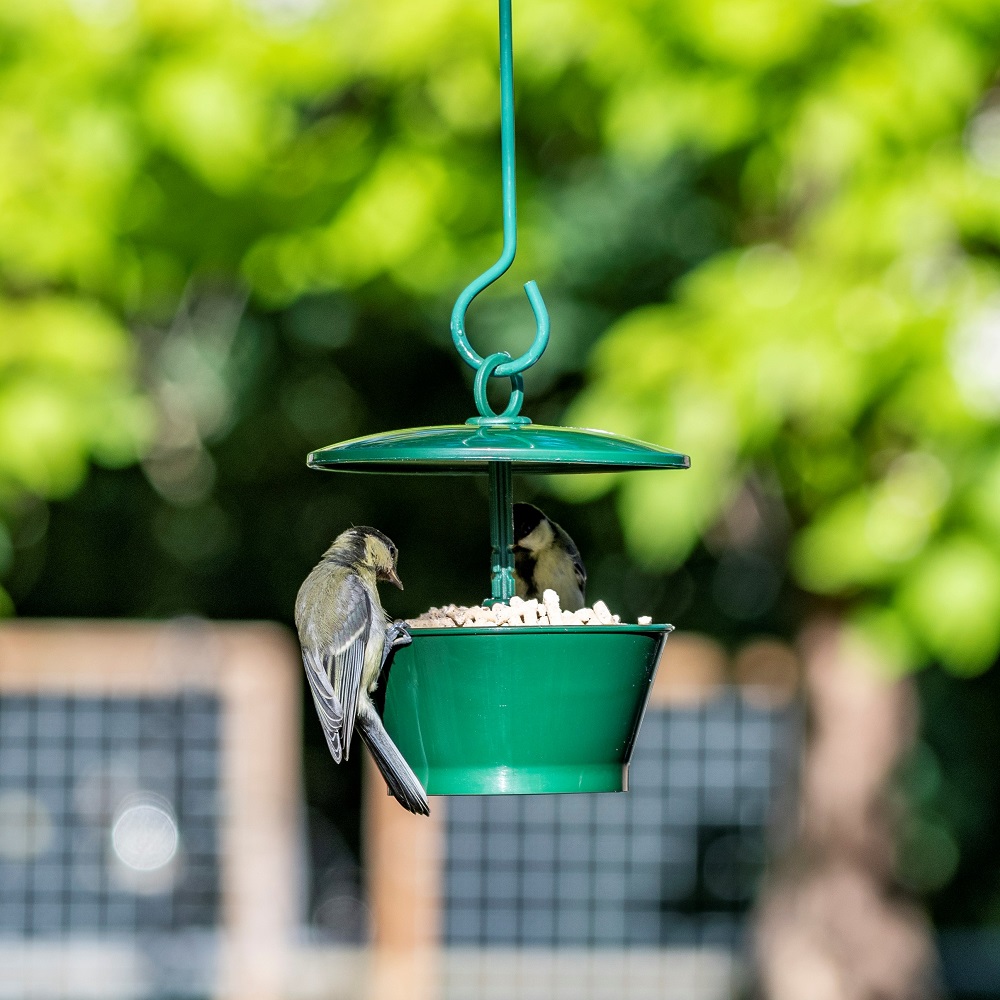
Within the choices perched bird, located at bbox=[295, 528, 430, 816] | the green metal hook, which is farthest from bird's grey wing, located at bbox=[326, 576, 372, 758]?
the green metal hook

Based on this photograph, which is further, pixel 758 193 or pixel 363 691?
pixel 758 193

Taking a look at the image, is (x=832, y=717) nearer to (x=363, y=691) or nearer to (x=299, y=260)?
(x=299, y=260)

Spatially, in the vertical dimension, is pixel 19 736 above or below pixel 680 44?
below

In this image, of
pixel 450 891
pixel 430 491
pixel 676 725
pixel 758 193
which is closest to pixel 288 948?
pixel 450 891

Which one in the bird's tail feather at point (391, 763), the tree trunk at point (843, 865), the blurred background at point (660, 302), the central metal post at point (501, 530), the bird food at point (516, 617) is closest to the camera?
the bird's tail feather at point (391, 763)

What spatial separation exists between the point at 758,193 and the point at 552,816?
3.61 m

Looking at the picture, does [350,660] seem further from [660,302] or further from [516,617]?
[660,302]

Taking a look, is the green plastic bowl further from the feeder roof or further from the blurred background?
the blurred background

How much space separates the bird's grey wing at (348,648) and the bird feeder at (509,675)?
92 mm

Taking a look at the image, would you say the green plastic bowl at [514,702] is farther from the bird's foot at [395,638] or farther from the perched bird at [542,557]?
the perched bird at [542,557]

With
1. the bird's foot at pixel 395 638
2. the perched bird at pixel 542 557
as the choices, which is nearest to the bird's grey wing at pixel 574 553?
the perched bird at pixel 542 557

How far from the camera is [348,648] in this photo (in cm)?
290

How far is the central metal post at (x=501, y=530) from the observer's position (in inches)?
123

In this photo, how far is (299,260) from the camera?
17.0 feet
